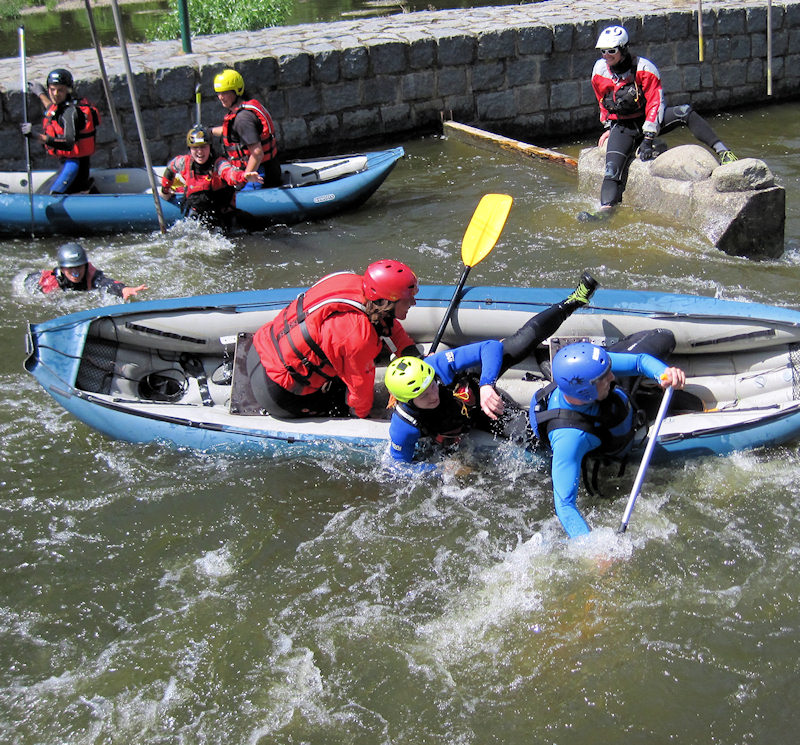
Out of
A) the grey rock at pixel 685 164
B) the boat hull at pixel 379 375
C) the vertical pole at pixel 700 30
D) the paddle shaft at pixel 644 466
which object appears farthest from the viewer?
the vertical pole at pixel 700 30

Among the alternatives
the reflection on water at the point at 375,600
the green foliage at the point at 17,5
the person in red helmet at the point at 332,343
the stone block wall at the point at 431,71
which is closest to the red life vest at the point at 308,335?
the person in red helmet at the point at 332,343

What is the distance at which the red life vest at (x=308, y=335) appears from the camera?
13.3 feet

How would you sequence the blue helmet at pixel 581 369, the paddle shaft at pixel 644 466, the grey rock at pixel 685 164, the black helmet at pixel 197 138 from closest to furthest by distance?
the blue helmet at pixel 581 369 < the paddle shaft at pixel 644 466 < the grey rock at pixel 685 164 < the black helmet at pixel 197 138

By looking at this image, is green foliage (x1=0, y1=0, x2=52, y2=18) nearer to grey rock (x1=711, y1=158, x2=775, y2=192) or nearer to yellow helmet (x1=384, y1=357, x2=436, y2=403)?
grey rock (x1=711, y1=158, x2=775, y2=192)

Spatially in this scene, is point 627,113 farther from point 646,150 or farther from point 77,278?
point 77,278

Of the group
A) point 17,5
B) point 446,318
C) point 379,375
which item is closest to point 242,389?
point 379,375

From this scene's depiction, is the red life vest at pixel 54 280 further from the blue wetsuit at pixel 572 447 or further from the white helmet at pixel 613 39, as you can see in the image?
the white helmet at pixel 613 39

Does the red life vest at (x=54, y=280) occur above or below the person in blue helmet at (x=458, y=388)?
above

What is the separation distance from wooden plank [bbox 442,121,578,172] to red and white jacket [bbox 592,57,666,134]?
1.50m

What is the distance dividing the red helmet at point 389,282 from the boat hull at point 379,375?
784 millimetres

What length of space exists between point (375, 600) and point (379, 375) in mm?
1421

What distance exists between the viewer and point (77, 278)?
621 centimetres

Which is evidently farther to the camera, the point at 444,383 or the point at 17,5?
the point at 17,5

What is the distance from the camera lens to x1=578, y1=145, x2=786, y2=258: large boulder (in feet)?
21.8
